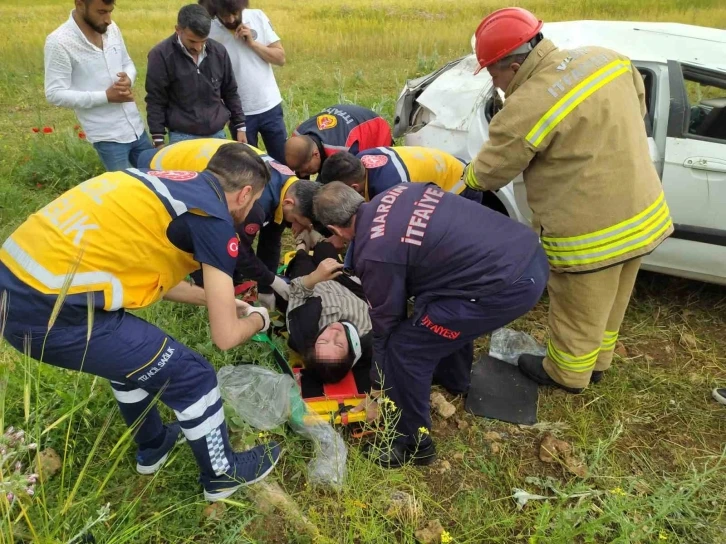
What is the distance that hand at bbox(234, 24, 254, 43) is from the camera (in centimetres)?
406

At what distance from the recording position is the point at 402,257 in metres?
2.13

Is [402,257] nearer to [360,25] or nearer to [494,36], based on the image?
[494,36]

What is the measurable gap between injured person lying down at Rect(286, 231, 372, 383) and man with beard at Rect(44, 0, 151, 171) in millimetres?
1640

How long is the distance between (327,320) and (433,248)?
4.24 feet

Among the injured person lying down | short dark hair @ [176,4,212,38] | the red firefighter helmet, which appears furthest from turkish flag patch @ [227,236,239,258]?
short dark hair @ [176,4,212,38]

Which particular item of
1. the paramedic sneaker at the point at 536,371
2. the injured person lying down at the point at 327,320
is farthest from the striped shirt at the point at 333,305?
the paramedic sneaker at the point at 536,371

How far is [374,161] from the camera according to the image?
3104 mm

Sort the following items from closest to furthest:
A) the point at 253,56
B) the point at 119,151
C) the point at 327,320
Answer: the point at 327,320 < the point at 119,151 < the point at 253,56

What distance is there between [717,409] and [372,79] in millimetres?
7661

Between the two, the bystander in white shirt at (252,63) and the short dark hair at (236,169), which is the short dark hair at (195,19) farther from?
the short dark hair at (236,169)

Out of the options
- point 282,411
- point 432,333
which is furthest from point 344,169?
point 282,411

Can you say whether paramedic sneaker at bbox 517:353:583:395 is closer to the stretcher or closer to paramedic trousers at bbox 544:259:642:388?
paramedic trousers at bbox 544:259:642:388

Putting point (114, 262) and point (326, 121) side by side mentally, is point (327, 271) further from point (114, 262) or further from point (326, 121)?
point (114, 262)

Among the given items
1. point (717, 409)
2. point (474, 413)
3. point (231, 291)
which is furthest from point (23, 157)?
point (717, 409)
